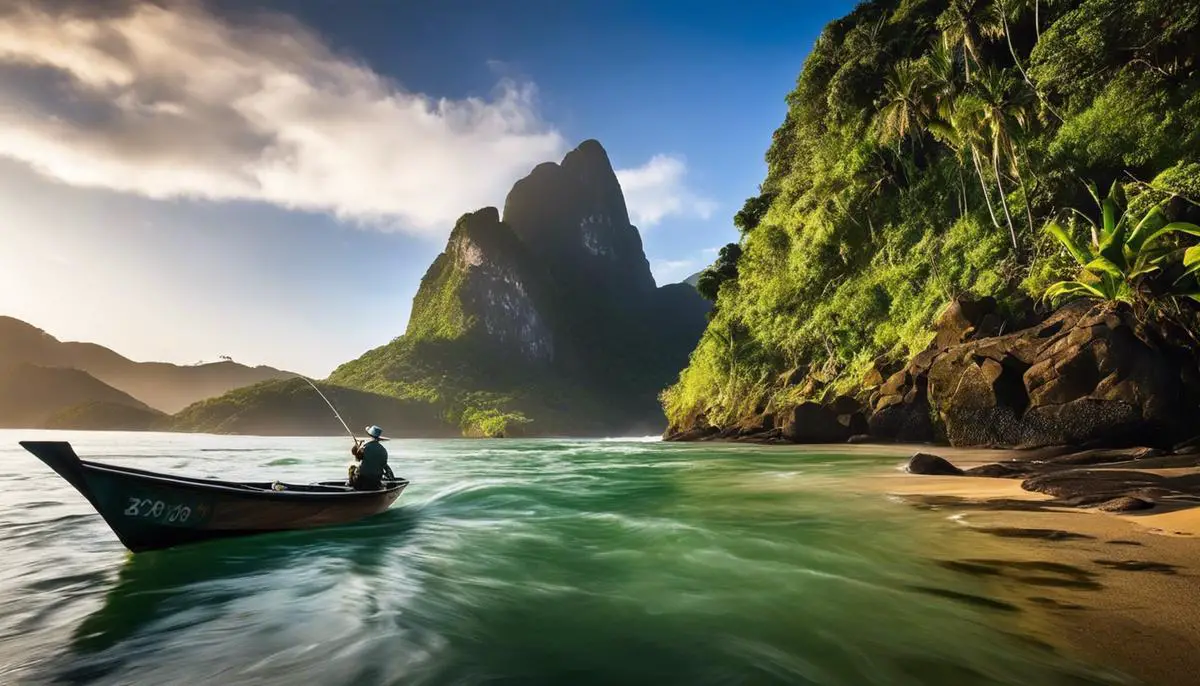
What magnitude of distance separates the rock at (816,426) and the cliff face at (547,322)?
2687 inches

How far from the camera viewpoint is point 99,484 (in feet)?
21.5

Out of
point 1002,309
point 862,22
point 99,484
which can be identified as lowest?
point 99,484

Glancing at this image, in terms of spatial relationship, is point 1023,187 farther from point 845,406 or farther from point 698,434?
point 698,434

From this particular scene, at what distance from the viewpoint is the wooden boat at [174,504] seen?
6418 millimetres

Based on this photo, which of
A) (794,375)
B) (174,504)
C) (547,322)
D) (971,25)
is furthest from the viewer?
(547,322)

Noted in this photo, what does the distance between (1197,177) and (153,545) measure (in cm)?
2647

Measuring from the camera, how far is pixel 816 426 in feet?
90.1

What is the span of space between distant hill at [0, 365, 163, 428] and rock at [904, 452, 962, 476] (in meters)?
148

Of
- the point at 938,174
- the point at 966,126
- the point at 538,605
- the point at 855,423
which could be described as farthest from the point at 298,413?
the point at 538,605

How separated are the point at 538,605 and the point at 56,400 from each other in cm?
19840

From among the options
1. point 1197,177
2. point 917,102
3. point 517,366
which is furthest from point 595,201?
point 1197,177

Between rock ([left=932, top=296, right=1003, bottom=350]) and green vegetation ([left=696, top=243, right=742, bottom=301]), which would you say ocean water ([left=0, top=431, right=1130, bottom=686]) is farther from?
green vegetation ([left=696, top=243, right=742, bottom=301])

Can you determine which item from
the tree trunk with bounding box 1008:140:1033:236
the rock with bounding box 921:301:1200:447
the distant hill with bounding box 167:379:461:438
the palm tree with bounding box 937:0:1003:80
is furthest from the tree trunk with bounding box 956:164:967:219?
the distant hill with bounding box 167:379:461:438

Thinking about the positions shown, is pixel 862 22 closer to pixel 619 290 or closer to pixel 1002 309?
pixel 1002 309
